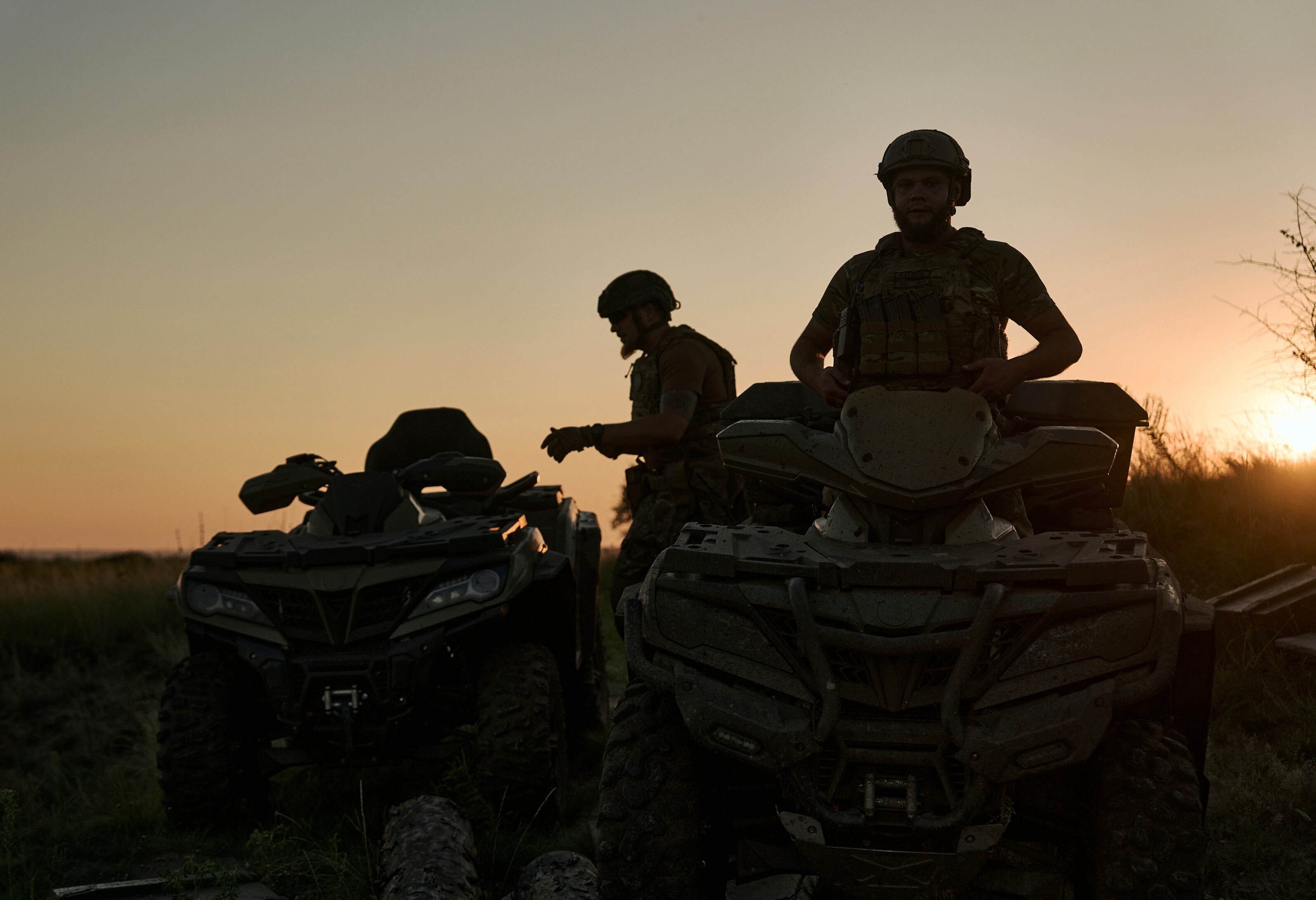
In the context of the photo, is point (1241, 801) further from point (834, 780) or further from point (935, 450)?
point (834, 780)

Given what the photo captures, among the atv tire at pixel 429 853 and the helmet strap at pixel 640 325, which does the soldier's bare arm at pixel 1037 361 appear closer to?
the atv tire at pixel 429 853

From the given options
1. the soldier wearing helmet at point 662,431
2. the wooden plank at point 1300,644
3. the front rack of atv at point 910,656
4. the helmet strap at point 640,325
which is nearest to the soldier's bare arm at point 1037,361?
the front rack of atv at point 910,656

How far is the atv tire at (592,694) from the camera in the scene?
23.9 feet

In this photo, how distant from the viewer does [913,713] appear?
3.21m

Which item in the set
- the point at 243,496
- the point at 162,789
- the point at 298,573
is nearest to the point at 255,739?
the point at 162,789

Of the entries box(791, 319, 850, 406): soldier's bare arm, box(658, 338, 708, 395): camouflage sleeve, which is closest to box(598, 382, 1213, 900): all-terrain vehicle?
box(791, 319, 850, 406): soldier's bare arm

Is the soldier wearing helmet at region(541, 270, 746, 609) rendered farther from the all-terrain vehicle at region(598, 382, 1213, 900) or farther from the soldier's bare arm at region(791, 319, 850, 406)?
the all-terrain vehicle at region(598, 382, 1213, 900)

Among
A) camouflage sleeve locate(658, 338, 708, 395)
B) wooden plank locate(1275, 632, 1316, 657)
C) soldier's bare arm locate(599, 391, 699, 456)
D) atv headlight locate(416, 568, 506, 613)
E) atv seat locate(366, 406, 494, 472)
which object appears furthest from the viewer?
atv seat locate(366, 406, 494, 472)

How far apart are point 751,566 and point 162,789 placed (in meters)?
3.86

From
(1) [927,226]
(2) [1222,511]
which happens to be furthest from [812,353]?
(2) [1222,511]

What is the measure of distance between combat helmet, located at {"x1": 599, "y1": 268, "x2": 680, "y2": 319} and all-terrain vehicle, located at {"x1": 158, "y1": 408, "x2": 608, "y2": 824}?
60.0 inches

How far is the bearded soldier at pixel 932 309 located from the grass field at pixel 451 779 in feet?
7.01

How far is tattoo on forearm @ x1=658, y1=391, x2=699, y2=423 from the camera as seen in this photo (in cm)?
687

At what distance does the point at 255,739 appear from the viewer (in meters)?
6.16
